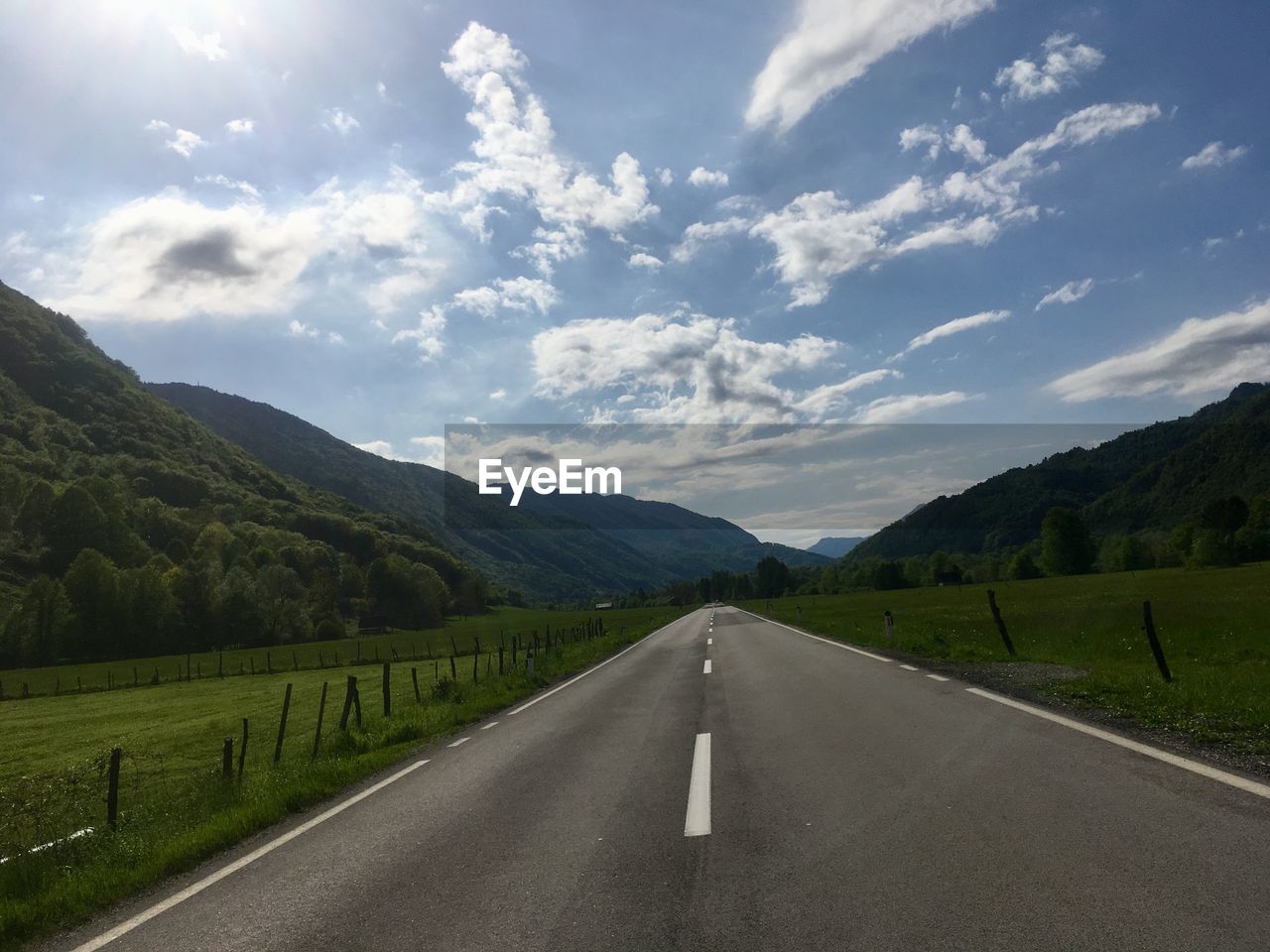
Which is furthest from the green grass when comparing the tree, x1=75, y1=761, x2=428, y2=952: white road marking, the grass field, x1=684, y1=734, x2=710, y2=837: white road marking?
the tree

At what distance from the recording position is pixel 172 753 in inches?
827

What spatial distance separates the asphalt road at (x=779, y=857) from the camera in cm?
395

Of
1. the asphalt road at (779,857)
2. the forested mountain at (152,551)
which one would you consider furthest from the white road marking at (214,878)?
the forested mountain at (152,551)

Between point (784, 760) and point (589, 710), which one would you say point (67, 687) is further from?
point (784, 760)

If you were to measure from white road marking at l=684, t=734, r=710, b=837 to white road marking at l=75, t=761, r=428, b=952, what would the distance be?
4.00 metres

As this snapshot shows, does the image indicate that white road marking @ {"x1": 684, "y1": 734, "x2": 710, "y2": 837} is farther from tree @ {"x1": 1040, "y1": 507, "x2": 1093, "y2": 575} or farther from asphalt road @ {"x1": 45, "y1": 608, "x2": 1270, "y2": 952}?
tree @ {"x1": 1040, "y1": 507, "x2": 1093, "y2": 575}

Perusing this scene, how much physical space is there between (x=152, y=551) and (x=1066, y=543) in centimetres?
14903

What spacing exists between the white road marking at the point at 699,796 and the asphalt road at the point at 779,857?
0.13ft

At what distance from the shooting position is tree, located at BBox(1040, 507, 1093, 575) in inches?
4796

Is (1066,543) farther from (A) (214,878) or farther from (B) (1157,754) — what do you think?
(A) (214,878)

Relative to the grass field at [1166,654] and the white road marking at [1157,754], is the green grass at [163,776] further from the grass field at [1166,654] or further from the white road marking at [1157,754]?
the grass field at [1166,654]

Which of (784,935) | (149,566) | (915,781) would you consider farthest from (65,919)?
(149,566)

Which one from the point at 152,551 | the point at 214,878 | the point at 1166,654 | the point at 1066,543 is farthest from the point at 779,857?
the point at 1066,543

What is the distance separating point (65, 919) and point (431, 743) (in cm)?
713
